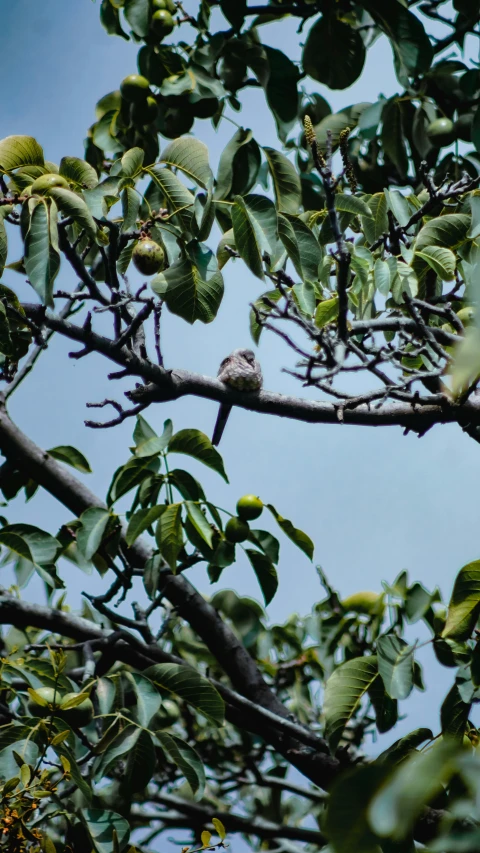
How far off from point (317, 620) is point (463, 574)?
136 cm

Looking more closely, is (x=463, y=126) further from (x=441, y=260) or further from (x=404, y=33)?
(x=441, y=260)

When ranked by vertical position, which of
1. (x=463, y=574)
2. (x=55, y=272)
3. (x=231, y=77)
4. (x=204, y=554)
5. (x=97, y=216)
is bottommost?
(x=463, y=574)

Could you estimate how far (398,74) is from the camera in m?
2.47

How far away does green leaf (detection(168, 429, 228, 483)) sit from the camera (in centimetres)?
218

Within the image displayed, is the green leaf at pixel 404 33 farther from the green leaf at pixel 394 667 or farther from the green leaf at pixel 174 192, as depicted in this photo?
the green leaf at pixel 394 667

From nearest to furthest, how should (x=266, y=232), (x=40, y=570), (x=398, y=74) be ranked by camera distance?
(x=266, y=232)
(x=40, y=570)
(x=398, y=74)

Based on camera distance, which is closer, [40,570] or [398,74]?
[40,570]

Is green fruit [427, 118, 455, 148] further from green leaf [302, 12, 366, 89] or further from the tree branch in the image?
the tree branch

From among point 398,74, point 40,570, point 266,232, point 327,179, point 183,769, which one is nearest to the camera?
point 327,179

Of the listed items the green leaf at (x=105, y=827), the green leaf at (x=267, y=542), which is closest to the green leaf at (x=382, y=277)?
the green leaf at (x=267, y=542)

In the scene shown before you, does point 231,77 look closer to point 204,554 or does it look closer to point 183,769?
point 204,554

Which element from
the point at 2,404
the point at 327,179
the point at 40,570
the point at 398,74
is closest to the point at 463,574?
the point at 327,179

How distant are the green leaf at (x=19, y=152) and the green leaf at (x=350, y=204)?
0.76m

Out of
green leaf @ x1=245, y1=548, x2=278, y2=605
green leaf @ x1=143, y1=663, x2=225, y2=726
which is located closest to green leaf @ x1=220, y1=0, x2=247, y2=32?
green leaf @ x1=245, y1=548, x2=278, y2=605
